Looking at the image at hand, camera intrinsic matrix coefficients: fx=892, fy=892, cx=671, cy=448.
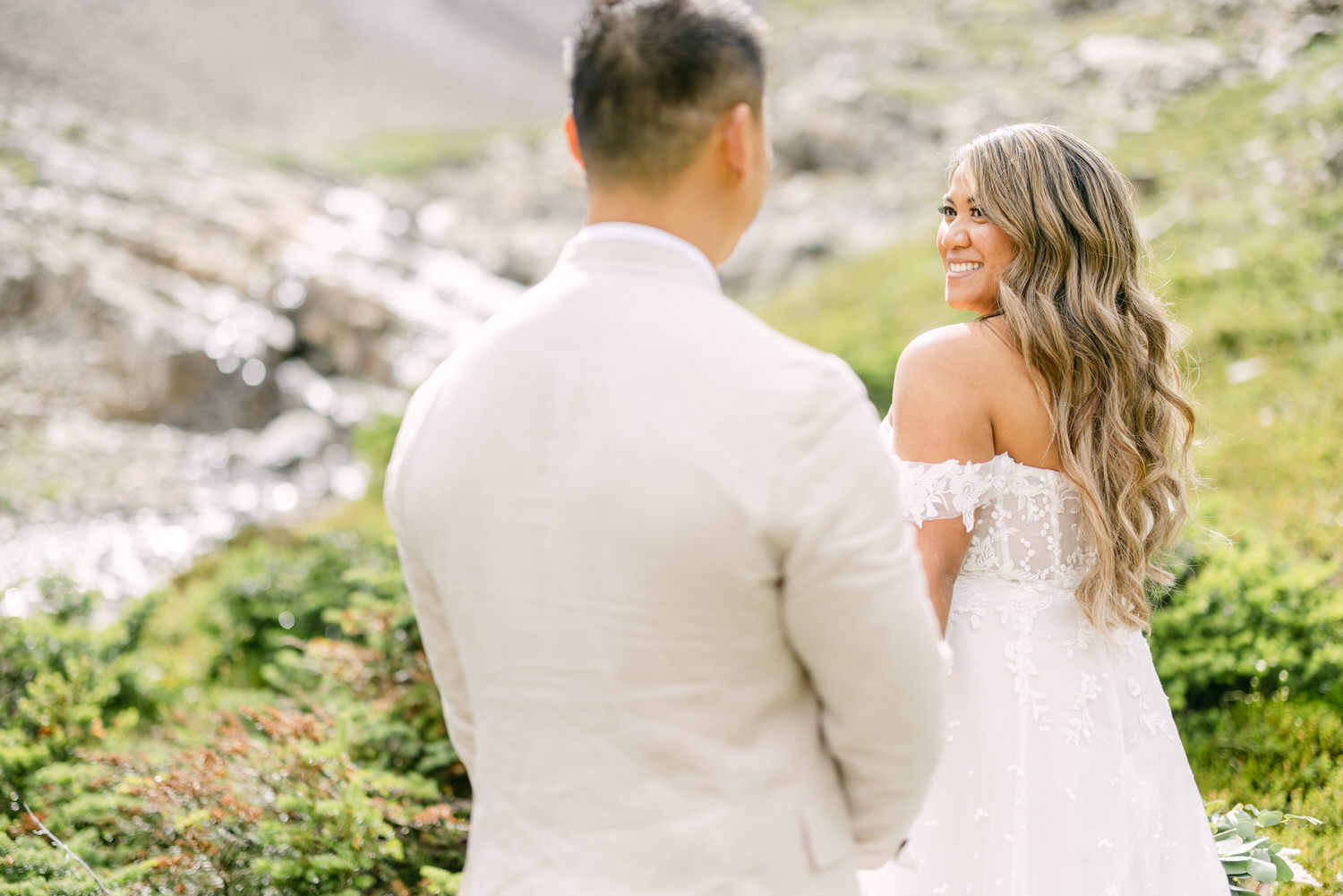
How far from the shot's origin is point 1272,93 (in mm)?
16969

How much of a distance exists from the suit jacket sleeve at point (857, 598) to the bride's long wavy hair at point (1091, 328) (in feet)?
4.09

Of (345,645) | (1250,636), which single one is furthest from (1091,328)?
(345,645)

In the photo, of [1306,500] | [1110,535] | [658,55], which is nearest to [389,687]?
[1110,535]

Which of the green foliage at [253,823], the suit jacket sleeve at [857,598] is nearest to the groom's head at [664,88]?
the suit jacket sleeve at [857,598]

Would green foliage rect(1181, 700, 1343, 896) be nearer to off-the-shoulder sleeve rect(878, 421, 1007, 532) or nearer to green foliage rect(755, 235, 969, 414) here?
off-the-shoulder sleeve rect(878, 421, 1007, 532)

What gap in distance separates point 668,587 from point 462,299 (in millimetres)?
21174

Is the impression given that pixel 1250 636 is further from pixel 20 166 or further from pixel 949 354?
pixel 20 166

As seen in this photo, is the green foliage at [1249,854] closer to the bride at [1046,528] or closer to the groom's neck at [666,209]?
the bride at [1046,528]

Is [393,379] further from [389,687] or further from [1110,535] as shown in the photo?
[1110,535]

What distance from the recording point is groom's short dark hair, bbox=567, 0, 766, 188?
1.27m

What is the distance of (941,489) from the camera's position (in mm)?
2246

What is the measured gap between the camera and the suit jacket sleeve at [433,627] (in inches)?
57.7

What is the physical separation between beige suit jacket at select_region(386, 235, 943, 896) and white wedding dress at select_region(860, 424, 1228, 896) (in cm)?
103

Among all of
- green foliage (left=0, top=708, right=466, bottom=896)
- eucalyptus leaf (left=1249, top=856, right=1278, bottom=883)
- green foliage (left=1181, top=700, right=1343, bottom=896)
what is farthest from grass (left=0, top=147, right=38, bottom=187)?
eucalyptus leaf (left=1249, top=856, right=1278, bottom=883)
